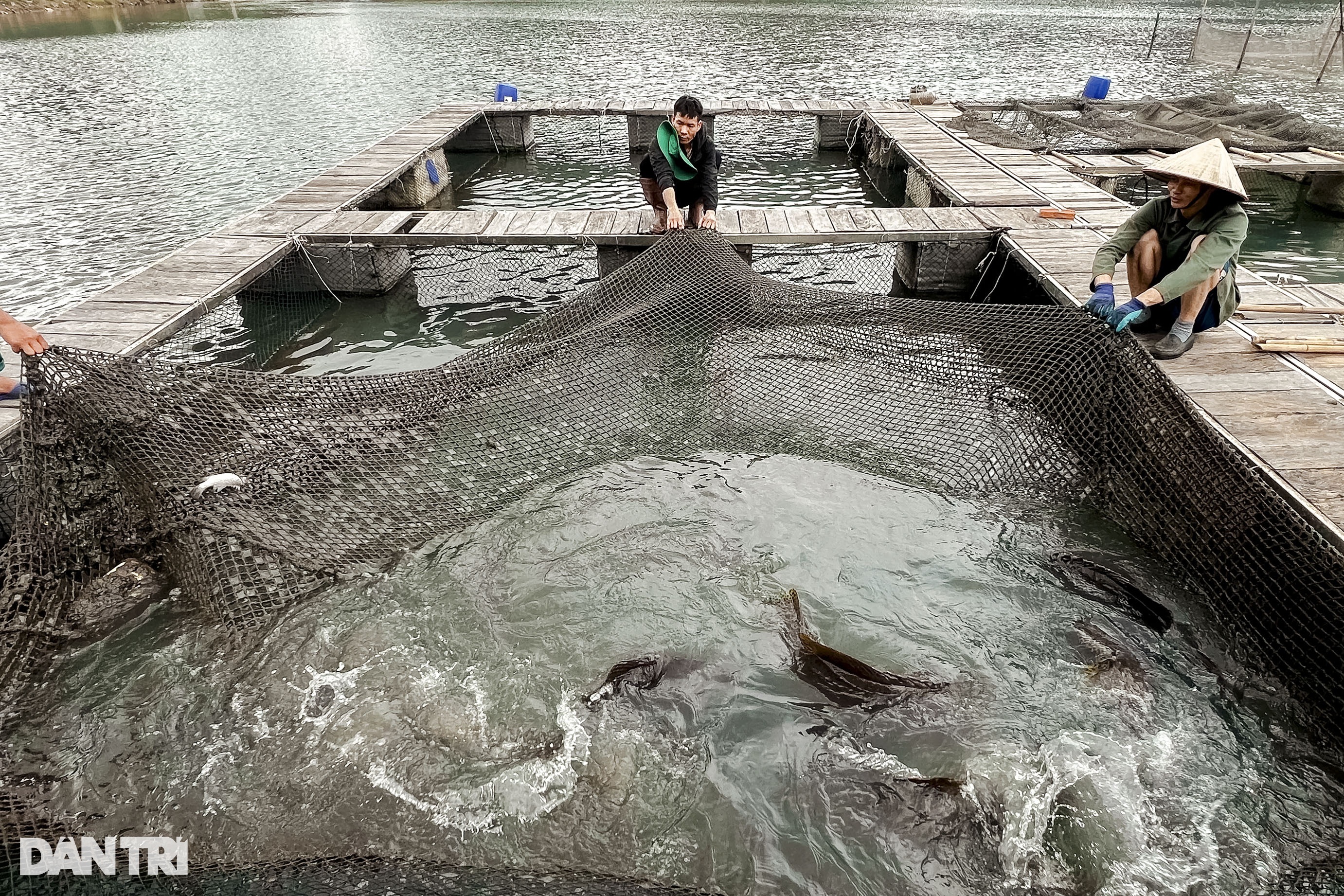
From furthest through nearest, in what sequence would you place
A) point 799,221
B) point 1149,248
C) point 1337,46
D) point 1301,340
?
point 1337,46, point 799,221, point 1301,340, point 1149,248

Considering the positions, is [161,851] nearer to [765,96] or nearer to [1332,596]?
[1332,596]

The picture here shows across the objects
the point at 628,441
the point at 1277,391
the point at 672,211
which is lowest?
the point at 628,441

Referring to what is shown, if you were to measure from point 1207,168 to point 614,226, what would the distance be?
544cm

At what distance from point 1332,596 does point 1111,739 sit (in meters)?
1.12

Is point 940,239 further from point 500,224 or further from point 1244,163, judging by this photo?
point 1244,163

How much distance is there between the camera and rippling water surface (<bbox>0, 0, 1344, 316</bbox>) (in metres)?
11.2

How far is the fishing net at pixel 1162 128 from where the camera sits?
11.0 metres

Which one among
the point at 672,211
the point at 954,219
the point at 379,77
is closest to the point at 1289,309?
the point at 954,219

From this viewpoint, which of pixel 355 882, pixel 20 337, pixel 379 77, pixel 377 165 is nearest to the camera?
pixel 355 882

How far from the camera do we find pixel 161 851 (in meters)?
2.85

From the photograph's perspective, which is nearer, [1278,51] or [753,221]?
[753,221]

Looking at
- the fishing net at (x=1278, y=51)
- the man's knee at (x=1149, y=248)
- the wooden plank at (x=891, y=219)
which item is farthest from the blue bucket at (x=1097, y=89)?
the man's knee at (x=1149, y=248)

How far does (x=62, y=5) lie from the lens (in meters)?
34.5
